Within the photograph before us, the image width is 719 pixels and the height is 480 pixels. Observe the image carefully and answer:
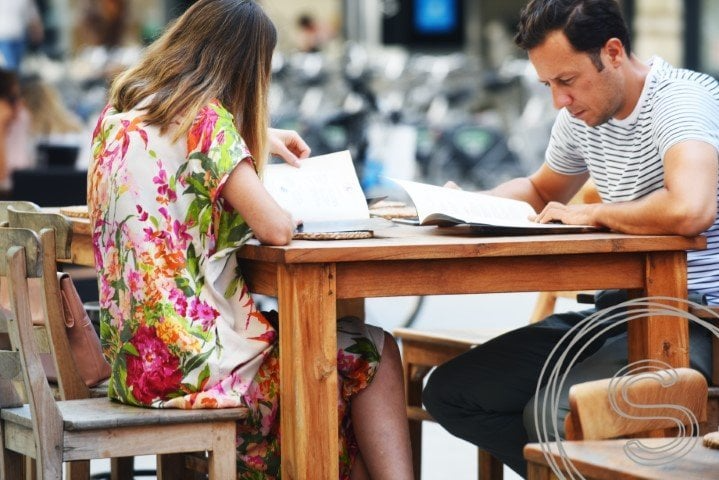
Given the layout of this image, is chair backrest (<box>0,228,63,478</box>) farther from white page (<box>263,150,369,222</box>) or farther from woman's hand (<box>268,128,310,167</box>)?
woman's hand (<box>268,128,310,167</box>)

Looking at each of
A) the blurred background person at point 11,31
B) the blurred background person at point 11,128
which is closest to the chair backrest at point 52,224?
the blurred background person at point 11,128

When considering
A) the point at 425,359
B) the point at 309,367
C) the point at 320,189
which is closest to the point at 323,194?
the point at 320,189

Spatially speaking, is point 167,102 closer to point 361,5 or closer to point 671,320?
point 671,320

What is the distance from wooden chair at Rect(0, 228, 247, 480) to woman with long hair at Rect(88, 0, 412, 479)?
0.06 m

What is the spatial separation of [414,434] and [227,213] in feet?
4.00

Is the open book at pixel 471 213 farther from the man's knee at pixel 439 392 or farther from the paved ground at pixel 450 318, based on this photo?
the paved ground at pixel 450 318

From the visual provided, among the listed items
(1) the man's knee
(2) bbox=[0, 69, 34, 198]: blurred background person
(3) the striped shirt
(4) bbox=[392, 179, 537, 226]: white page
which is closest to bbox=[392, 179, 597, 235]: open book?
(4) bbox=[392, 179, 537, 226]: white page

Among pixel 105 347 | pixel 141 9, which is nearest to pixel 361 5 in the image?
pixel 141 9

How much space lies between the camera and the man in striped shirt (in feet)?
10.2

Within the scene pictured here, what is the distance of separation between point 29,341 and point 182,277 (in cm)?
35

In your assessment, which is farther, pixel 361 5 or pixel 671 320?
pixel 361 5

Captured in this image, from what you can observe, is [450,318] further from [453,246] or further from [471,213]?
[453,246]

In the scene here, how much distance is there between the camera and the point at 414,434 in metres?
3.99

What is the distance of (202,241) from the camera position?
3006 mm
